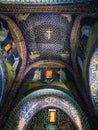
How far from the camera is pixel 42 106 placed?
405 inches

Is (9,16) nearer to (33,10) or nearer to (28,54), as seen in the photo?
(33,10)

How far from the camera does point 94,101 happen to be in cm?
924

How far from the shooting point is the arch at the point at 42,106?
9.84 meters

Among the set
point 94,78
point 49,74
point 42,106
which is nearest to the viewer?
point 94,78

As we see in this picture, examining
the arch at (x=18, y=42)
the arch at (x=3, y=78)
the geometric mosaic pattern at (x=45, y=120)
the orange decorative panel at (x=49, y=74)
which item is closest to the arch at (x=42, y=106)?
the geometric mosaic pattern at (x=45, y=120)

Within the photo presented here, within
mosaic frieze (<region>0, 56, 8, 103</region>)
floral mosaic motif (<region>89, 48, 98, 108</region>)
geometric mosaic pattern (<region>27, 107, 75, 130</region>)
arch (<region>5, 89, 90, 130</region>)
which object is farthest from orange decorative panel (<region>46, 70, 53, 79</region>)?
floral mosaic motif (<region>89, 48, 98, 108</region>)

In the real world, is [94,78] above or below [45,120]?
above

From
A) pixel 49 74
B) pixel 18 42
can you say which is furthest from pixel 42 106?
pixel 18 42

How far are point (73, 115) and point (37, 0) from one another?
4.46 meters

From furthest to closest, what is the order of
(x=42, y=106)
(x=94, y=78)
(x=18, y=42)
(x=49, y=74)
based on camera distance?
(x=49, y=74), (x=42, y=106), (x=18, y=42), (x=94, y=78)

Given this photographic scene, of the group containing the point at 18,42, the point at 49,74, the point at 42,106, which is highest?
the point at 18,42

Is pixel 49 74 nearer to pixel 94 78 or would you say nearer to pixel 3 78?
pixel 3 78

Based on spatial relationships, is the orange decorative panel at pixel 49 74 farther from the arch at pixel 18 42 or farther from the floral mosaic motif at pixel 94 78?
the floral mosaic motif at pixel 94 78

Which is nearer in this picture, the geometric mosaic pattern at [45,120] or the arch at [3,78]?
the arch at [3,78]
